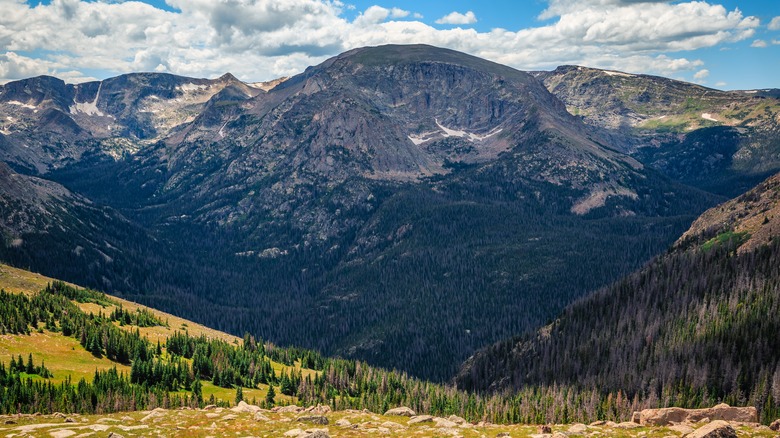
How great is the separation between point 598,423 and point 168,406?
81.9m

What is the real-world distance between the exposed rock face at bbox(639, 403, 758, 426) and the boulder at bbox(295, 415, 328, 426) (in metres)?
50.1

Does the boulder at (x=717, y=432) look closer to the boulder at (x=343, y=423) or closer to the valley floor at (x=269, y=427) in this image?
the valley floor at (x=269, y=427)

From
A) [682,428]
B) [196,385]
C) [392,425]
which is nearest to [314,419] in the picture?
[392,425]

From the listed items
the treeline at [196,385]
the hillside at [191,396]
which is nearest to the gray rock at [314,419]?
the hillside at [191,396]

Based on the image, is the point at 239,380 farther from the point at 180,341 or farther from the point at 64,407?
the point at 64,407

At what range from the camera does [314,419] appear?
95.9 meters

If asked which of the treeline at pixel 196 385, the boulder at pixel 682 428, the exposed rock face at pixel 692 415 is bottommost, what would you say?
the treeline at pixel 196 385

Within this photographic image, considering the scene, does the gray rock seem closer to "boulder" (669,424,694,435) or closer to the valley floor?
the valley floor

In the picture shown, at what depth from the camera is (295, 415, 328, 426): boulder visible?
9488 cm

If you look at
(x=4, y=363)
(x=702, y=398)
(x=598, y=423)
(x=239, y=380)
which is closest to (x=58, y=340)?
(x=4, y=363)

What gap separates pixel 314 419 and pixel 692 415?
59.8 metres

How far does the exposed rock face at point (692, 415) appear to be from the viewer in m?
92.0

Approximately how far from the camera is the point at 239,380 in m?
154

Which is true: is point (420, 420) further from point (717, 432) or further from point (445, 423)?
point (717, 432)
